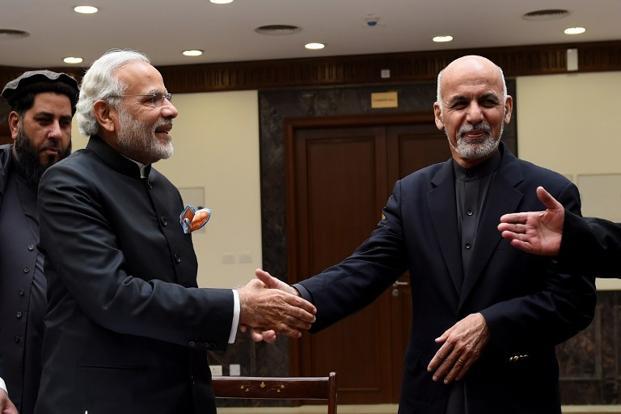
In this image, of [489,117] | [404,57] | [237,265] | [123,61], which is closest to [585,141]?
[404,57]

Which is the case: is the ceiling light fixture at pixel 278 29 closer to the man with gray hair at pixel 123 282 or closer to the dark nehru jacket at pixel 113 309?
the man with gray hair at pixel 123 282

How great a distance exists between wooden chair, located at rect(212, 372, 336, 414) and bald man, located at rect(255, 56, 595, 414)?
9.3 inches

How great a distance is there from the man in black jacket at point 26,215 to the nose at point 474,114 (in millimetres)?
1378

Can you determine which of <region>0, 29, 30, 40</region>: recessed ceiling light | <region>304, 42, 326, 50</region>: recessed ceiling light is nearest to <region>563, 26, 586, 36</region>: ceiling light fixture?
<region>304, 42, 326, 50</region>: recessed ceiling light

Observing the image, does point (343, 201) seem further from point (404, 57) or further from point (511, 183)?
point (511, 183)

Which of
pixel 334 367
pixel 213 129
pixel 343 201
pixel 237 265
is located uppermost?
pixel 213 129

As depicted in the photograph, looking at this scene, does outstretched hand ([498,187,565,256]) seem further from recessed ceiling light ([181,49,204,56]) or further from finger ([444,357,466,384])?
recessed ceiling light ([181,49,204,56])

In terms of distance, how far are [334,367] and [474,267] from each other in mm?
6195

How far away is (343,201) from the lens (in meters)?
8.49

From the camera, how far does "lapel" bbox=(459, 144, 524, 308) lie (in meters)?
2.42

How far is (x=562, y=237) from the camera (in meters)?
2.12

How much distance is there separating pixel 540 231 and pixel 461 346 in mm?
382

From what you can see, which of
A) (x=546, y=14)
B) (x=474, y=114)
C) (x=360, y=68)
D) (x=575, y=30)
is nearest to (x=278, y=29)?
(x=360, y=68)

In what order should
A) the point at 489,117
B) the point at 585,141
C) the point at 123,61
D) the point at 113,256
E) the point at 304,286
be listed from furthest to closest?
the point at 585,141 < the point at 304,286 < the point at 489,117 < the point at 123,61 < the point at 113,256
